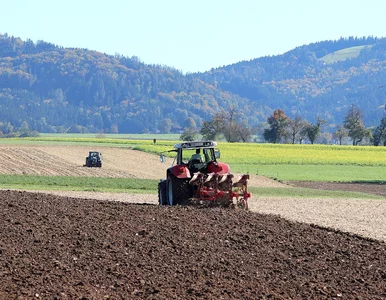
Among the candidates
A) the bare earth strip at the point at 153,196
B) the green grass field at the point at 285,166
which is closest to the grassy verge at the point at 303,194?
the green grass field at the point at 285,166

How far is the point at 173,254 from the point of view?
51.2 ft

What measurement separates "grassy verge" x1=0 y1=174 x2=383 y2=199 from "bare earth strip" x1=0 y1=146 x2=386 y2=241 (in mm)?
3235

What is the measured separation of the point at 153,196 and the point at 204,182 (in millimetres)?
11637

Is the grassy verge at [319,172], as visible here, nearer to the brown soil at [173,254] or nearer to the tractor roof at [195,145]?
the tractor roof at [195,145]

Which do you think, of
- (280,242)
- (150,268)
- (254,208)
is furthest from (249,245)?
(254,208)

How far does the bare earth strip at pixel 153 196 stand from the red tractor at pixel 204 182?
8.15 feet

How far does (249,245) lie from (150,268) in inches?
126

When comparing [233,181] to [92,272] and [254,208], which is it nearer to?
[254,208]

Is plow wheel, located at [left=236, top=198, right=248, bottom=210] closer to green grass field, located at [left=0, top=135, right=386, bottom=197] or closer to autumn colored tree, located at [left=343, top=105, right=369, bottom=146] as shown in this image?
green grass field, located at [left=0, top=135, right=386, bottom=197]

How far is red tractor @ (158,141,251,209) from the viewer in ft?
76.8

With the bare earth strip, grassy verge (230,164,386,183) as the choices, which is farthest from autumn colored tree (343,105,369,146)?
grassy verge (230,164,386,183)

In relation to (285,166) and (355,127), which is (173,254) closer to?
(285,166)

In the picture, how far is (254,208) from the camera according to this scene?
97.0ft

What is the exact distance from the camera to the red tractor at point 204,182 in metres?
23.4
